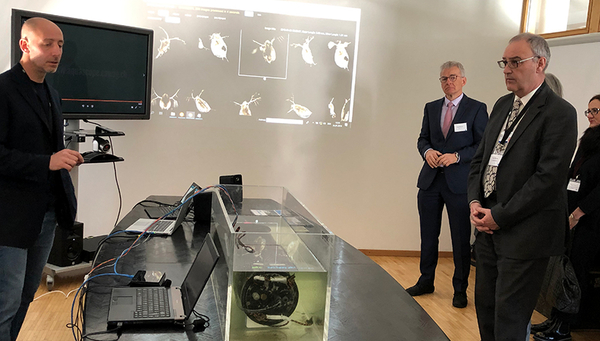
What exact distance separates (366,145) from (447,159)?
140 centimetres

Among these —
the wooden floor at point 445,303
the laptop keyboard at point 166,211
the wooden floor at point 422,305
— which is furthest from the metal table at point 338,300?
the wooden floor at point 445,303

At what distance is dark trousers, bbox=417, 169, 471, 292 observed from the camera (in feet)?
11.3

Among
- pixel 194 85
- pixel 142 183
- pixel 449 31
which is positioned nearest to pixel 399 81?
pixel 449 31

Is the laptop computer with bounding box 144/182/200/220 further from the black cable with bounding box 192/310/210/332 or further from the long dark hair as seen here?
the long dark hair

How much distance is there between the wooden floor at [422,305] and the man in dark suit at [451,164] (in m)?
0.15

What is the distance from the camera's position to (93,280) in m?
1.62

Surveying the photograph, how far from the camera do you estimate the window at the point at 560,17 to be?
3.99m

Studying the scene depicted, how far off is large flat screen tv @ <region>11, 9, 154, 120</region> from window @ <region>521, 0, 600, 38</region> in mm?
3618

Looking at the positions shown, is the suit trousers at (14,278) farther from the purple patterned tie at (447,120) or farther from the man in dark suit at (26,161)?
the purple patterned tie at (447,120)

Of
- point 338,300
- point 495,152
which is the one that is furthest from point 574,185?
point 338,300

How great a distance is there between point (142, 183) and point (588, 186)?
3.55 metres

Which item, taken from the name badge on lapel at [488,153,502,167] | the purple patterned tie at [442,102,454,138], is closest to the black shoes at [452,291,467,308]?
the purple patterned tie at [442,102,454,138]

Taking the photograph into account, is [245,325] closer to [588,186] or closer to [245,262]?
[245,262]

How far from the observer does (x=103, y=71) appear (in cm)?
329
